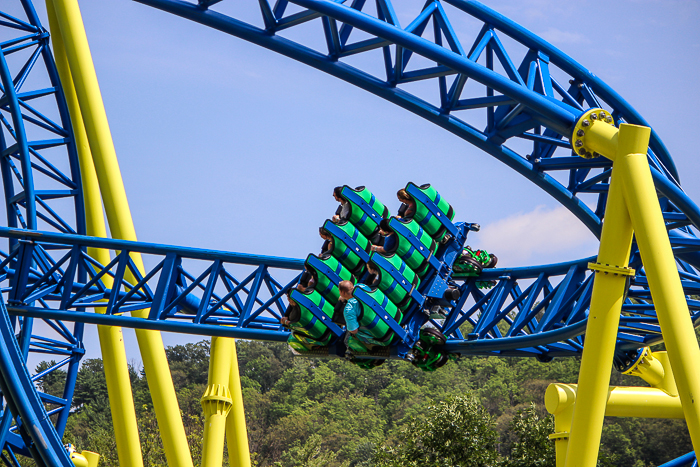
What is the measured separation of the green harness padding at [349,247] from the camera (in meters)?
7.19

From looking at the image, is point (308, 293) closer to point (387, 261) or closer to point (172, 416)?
point (387, 261)

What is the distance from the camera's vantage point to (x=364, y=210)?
285 inches

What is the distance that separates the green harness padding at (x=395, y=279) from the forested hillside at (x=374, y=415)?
1294cm

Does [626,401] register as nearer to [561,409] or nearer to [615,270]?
[561,409]

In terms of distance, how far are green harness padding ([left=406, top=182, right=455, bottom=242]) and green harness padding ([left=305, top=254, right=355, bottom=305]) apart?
0.89 m

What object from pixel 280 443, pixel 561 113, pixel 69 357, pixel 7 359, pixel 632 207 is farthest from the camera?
pixel 280 443

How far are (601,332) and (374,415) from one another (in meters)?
36.2

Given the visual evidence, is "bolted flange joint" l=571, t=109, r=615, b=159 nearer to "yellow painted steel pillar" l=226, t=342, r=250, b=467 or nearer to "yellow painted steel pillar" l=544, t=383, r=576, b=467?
"yellow painted steel pillar" l=544, t=383, r=576, b=467

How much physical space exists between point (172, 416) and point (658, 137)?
5.58m

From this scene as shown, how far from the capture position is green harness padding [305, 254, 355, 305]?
23.4 ft

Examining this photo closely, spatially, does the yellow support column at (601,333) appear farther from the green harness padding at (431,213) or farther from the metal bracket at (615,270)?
the green harness padding at (431,213)

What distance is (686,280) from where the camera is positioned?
24.5ft

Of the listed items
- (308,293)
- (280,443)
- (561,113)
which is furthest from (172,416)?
(280,443)

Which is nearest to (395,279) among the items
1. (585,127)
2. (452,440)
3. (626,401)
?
(585,127)
